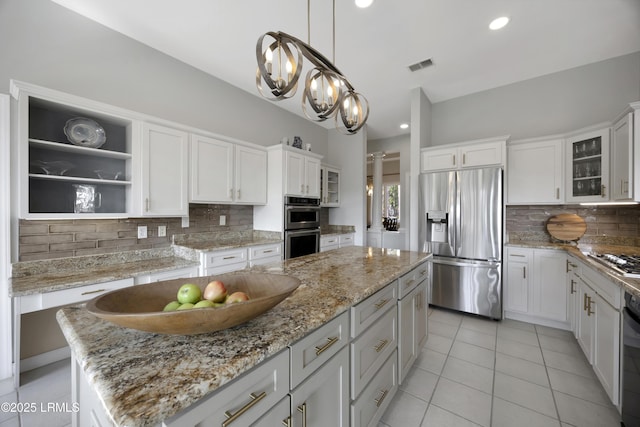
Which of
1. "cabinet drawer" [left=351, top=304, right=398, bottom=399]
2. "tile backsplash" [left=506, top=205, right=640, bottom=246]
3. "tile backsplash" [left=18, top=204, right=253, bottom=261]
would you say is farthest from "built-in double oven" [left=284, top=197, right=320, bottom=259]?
"tile backsplash" [left=506, top=205, right=640, bottom=246]

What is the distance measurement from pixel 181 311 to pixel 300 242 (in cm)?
292

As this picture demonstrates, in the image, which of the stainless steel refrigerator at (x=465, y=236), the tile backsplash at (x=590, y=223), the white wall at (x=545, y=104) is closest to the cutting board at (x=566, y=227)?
the tile backsplash at (x=590, y=223)

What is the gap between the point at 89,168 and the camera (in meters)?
2.24

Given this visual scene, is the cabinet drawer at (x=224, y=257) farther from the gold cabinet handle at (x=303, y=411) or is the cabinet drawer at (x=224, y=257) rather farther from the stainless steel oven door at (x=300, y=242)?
the gold cabinet handle at (x=303, y=411)

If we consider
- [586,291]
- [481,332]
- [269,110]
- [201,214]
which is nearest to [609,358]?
[586,291]

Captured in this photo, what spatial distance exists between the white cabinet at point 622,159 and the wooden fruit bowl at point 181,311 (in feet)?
9.90

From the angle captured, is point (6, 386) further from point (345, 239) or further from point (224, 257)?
point (345, 239)

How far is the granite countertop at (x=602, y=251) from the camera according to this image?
1.42 metres

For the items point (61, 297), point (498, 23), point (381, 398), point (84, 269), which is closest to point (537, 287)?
point (381, 398)

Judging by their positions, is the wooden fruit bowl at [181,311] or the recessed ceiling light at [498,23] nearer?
the wooden fruit bowl at [181,311]

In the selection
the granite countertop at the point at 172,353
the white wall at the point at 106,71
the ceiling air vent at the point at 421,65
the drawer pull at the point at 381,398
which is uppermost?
the ceiling air vent at the point at 421,65

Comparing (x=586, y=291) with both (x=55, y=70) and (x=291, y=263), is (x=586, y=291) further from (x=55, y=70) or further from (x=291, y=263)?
(x=55, y=70)

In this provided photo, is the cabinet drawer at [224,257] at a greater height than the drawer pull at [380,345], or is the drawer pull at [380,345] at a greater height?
the cabinet drawer at [224,257]

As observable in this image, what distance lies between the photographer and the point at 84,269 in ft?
7.12
